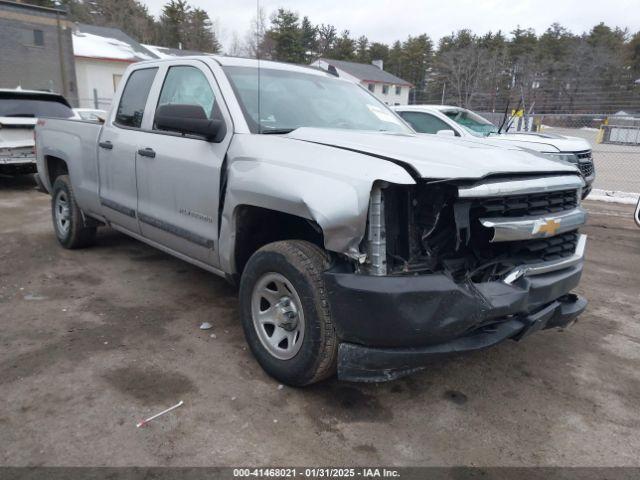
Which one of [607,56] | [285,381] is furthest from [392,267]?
[607,56]

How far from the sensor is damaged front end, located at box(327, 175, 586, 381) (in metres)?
2.39

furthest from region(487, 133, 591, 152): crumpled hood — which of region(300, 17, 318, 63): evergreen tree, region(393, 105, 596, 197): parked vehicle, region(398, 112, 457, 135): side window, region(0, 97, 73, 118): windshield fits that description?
region(0, 97, 73, 118): windshield

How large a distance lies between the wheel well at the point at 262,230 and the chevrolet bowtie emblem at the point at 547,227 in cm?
121

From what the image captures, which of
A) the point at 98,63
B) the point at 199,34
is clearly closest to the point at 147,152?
the point at 98,63

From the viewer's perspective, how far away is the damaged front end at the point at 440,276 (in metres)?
2.39

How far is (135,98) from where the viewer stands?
4441mm

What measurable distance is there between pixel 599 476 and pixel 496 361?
1134 mm

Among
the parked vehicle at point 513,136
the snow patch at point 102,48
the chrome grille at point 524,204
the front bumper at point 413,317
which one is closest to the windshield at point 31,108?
the parked vehicle at point 513,136

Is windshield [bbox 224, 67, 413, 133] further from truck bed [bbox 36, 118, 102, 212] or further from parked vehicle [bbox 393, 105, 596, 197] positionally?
parked vehicle [bbox 393, 105, 596, 197]

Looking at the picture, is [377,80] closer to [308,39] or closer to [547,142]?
[308,39]

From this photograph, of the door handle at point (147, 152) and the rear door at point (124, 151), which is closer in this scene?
the door handle at point (147, 152)

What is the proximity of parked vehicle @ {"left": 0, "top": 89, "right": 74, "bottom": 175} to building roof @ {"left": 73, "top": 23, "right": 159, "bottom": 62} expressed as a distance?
82.7ft

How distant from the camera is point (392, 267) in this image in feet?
8.21

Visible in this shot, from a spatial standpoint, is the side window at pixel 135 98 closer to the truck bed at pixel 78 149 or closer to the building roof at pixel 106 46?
the truck bed at pixel 78 149
